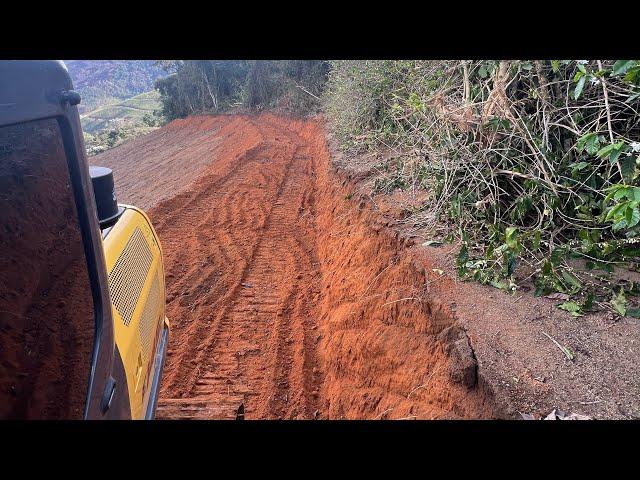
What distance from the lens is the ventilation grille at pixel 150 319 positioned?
272cm

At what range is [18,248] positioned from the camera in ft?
4.73

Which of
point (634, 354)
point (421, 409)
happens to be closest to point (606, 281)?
point (634, 354)

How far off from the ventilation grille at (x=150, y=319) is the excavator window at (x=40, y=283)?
2.96ft

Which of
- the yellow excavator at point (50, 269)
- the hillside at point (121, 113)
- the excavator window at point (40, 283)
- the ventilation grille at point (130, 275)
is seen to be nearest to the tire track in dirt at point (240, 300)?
the ventilation grille at point (130, 275)

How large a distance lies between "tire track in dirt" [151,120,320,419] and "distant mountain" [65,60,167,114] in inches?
A: 1492

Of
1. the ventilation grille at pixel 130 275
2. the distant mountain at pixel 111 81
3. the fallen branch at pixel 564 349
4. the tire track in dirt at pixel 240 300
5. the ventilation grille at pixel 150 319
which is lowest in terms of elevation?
the distant mountain at pixel 111 81

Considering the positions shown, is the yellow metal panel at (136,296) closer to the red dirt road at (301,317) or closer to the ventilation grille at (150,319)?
the ventilation grille at (150,319)

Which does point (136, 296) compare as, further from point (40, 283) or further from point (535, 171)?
point (535, 171)

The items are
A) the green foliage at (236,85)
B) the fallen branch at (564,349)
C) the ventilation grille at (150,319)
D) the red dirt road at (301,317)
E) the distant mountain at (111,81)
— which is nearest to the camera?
the ventilation grille at (150,319)

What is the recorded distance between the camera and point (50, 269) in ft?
5.24

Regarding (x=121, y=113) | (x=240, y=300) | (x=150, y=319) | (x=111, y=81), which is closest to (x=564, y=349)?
(x=150, y=319)

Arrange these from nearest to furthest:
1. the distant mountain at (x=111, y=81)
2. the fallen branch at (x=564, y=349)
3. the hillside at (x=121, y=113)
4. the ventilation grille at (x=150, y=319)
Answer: the ventilation grille at (x=150, y=319)
the fallen branch at (x=564, y=349)
the hillside at (x=121, y=113)
the distant mountain at (x=111, y=81)

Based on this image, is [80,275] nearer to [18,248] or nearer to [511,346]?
[18,248]

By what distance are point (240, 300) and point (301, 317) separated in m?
0.90
